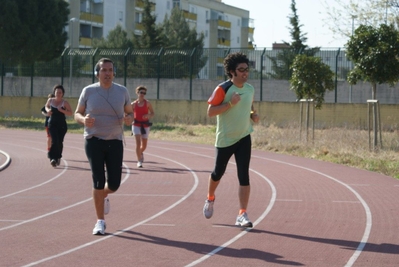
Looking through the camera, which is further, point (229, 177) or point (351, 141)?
point (351, 141)

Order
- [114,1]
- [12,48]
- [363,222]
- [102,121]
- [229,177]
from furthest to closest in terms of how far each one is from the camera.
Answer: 1. [114,1]
2. [12,48]
3. [229,177]
4. [363,222]
5. [102,121]

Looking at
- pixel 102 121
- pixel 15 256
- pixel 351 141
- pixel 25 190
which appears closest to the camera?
pixel 15 256

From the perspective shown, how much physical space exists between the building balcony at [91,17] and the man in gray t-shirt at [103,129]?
2595 inches

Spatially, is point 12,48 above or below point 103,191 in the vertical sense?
above

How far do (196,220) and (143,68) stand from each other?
32.4 m

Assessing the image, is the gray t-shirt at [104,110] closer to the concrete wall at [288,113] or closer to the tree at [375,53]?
the tree at [375,53]

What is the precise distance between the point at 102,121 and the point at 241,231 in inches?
82.0

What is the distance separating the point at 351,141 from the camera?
2500 centimetres

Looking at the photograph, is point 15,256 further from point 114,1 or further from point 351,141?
point 114,1

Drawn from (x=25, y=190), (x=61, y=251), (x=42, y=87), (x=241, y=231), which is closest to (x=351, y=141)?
(x=25, y=190)

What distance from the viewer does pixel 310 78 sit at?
85.6 feet

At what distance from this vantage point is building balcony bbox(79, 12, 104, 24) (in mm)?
73875

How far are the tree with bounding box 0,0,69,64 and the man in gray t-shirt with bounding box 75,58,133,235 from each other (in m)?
36.0

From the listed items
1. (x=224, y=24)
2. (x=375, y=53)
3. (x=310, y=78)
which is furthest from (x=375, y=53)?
(x=224, y=24)
